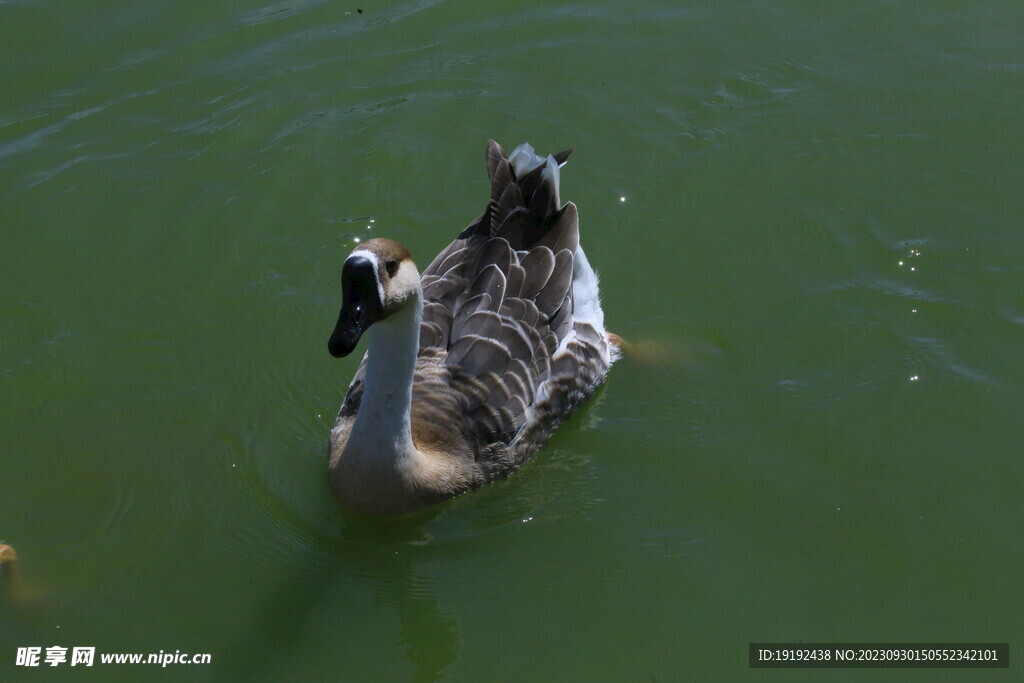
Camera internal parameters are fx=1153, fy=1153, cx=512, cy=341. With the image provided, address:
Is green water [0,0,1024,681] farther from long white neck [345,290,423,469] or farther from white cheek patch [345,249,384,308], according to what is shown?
white cheek patch [345,249,384,308]

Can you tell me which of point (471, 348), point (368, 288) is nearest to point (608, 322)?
point (471, 348)

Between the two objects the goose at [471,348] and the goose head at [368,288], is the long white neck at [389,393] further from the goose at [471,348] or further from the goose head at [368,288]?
the goose head at [368,288]

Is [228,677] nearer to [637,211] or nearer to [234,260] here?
[234,260]

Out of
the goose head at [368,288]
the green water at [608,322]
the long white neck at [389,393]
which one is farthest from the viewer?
the green water at [608,322]

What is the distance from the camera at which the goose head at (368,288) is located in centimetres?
592

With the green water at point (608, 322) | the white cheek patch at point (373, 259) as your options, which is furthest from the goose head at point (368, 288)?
the green water at point (608, 322)

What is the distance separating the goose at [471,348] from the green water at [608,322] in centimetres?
28

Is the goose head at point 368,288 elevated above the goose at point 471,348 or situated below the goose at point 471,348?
above

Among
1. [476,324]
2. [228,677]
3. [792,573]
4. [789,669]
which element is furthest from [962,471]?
[228,677]

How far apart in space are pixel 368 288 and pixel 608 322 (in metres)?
3.28

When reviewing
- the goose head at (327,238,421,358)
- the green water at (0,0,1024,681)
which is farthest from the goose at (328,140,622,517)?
the green water at (0,0,1024,681)

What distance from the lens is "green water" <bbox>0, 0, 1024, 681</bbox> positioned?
6781mm

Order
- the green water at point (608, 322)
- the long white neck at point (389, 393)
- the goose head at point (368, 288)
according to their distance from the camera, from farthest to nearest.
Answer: the green water at point (608, 322)
the long white neck at point (389, 393)
the goose head at point (368, 288)

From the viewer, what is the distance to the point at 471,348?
7656mm
